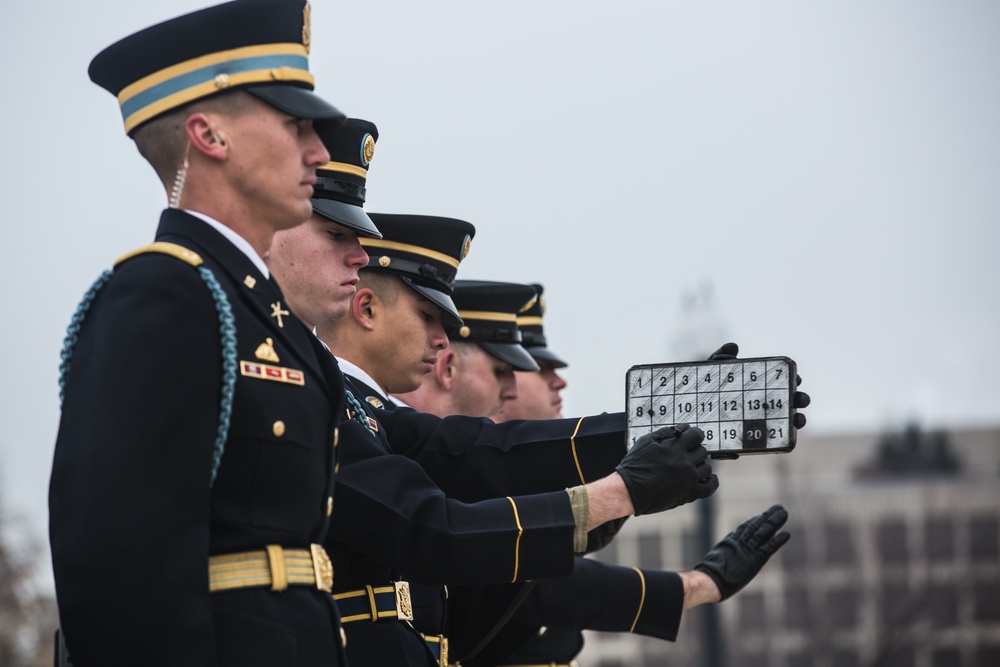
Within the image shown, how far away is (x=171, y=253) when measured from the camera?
3.56 meters

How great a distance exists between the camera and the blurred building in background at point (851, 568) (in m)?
52.1

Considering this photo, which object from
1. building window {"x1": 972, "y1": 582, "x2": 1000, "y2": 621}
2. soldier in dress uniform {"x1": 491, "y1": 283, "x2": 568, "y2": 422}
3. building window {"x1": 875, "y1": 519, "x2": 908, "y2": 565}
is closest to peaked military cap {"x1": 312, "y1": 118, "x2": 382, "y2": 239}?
soldier in dress uniform {"x1": 491, "y1": 283, "x2": 568, "y2": 422}

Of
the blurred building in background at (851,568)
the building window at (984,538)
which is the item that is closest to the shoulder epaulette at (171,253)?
the blurred building in background at (851,568)

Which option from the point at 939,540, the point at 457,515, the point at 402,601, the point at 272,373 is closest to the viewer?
the point at 272,373

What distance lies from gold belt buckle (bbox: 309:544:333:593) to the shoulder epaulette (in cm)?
67

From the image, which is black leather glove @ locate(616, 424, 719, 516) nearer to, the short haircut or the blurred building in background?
the short haircut

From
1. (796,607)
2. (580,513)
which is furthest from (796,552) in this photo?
(580,513)

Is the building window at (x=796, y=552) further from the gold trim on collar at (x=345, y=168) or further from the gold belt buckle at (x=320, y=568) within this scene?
the gold belt buckle at (x=320, y=568)

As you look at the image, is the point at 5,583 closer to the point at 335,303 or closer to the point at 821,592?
the point at 335,303

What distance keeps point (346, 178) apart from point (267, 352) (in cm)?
191

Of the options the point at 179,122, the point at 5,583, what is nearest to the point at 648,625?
the point at 179,122

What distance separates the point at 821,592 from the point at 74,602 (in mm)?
52823

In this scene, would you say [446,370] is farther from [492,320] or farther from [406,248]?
[406,248]

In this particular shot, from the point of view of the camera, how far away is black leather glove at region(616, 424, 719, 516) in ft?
14.4
